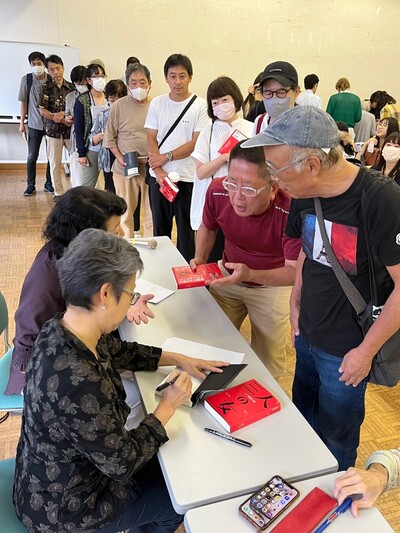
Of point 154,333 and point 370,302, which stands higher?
point 370,302

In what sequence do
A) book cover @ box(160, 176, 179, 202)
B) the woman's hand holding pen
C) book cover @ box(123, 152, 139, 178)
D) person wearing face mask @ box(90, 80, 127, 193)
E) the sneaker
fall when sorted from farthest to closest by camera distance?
the sneaker → person wearing face mask @ box(90, 80, 127, 193) → book cover @ box(123, 152, 139, 178) → book cover @ box(160, 176, 179, 202) → the woman's hand holding pen

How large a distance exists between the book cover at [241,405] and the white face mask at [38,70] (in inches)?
199

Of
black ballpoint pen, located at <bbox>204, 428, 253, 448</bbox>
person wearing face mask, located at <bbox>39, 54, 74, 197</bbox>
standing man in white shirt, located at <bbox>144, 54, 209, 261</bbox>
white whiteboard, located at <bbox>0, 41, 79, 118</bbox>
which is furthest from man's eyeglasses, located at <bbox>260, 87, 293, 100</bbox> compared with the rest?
white whiteboard, located at <bbox>0, 41, 79, 118</bbox>

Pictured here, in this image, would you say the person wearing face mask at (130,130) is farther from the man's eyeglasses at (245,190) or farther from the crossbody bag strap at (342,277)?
the crossbody bag strap at (342,277)

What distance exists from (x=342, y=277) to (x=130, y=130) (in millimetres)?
2757

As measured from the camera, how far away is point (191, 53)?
659 cm

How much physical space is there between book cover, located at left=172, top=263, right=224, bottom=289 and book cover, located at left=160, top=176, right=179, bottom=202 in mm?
1371

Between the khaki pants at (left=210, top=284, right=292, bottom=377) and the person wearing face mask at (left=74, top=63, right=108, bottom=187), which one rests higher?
the person wearing face mask at (left=74, top=63, right=108, bottom=187)

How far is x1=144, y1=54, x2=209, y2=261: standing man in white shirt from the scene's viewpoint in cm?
310

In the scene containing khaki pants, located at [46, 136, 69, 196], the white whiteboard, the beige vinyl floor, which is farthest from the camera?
the white whiteboard

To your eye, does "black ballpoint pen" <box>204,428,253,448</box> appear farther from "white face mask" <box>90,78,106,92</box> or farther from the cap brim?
"white face mask" <box>90,78,106,92</box>

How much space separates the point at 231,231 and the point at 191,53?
5658mm

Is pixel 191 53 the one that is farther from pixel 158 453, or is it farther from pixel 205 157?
pixel 158 453

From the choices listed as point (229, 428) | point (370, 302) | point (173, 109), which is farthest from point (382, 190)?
point (173, 109)
